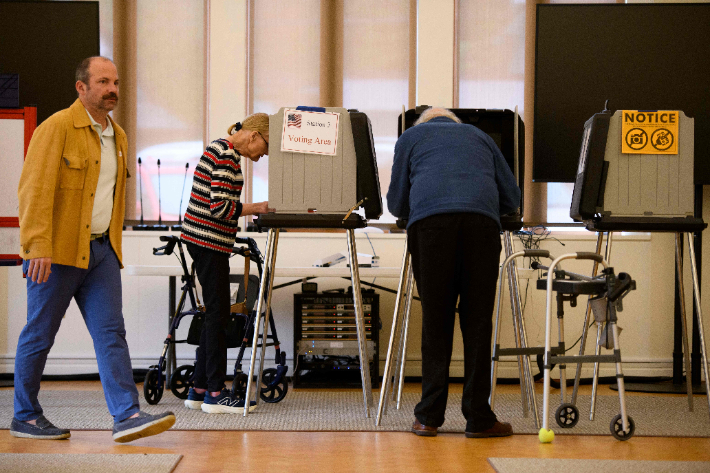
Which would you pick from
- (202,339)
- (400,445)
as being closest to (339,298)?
(202,339)

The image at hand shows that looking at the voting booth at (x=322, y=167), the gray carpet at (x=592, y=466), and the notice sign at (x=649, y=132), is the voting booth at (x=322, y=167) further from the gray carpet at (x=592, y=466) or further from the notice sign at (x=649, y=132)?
the notice sign at (x=649, y=132)

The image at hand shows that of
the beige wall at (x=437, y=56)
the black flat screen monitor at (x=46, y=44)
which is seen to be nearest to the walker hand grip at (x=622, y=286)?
the beige wall at (x=437, y=56)

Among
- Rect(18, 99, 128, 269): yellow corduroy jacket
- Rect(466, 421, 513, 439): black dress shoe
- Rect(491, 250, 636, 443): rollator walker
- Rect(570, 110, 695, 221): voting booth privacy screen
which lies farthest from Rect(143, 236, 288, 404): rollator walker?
Rect(570, 110, 695, 221): voting booth privacy screen

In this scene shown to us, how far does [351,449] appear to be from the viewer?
7.73 ft

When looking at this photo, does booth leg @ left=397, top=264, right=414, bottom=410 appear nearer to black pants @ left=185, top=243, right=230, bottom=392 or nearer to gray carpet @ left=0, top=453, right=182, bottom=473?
black pants @ left=185, top=243, right=230, bottom=392

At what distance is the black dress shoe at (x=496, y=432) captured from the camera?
2535 mm

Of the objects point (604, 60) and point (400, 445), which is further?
point (604, 60)

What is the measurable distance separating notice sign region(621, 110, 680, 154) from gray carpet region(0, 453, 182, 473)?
7.69 feet

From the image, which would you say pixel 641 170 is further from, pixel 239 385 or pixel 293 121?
pixel 239 385

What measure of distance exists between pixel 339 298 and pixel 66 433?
177 centimetres

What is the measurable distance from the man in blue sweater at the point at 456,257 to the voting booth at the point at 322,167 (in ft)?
1.21

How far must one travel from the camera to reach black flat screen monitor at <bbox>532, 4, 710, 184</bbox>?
3.85 meters

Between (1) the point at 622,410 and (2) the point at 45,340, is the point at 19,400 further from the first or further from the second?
(1) the point at 622,410

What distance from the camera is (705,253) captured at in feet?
13.9
